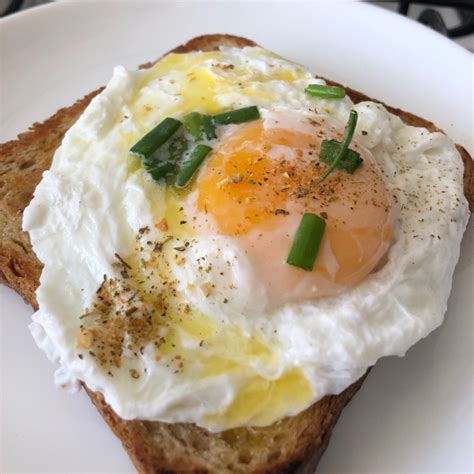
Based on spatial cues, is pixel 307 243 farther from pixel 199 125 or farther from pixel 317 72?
pixel 317 72

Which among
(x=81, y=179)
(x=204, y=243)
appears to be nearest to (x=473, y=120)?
(x=204, y=243)

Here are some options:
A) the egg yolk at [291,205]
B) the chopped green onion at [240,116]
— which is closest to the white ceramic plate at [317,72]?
the egg yolk at [291,205]

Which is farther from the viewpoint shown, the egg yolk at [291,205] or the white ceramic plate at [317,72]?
the white ceramic plate at [317,72]

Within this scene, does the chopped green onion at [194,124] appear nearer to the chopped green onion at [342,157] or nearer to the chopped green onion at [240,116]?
the chopped green onion at [240,116]

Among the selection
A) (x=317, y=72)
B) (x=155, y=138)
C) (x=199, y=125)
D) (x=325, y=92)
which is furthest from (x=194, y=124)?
(x=317, y=72)

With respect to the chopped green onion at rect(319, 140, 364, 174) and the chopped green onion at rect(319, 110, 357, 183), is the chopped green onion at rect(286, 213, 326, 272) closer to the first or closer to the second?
the chopped green onion at rect(319, 110, 357, 183)

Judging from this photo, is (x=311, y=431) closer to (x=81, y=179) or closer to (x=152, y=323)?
(x=152, y=323)

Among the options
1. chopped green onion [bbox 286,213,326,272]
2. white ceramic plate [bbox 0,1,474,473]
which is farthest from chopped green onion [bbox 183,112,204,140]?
white ceramic plate [bbox 0,1,474,473]
